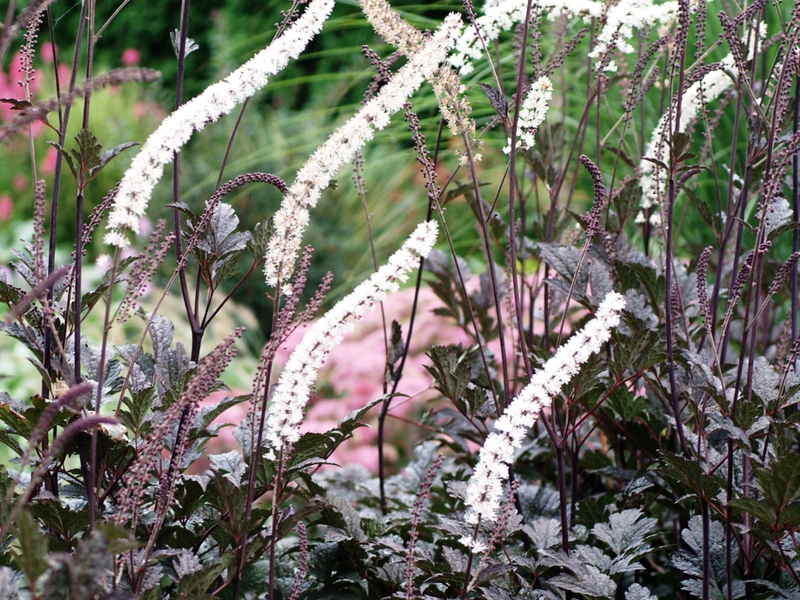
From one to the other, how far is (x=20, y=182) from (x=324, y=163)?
246 inches

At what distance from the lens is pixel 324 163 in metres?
0.91

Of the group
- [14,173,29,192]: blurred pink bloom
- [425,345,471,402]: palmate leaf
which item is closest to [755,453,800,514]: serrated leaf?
[425,345,471,402]: palmate leaf

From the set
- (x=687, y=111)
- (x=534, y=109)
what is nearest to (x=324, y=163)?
(x=534, y=109)

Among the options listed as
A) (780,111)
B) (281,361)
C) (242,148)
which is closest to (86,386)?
(780,111)

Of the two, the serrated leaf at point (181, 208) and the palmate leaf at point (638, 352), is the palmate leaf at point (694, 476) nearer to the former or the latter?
the palmate leaf at point (638, 352)

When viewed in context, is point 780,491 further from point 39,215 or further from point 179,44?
point 179,44

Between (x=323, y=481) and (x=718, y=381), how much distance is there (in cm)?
92

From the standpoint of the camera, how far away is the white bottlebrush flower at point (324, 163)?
2.98 feet

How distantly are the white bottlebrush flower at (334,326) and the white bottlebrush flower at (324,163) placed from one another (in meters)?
0.08

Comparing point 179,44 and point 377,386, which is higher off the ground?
point 179,44

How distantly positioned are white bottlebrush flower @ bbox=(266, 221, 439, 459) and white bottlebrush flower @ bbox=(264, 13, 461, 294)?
8 cm

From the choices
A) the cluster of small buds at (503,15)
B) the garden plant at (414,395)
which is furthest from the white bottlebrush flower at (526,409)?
the cluster of small buds at (503,15)

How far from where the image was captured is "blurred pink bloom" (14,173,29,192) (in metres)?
6.36

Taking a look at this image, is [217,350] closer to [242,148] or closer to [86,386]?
[86,386]
